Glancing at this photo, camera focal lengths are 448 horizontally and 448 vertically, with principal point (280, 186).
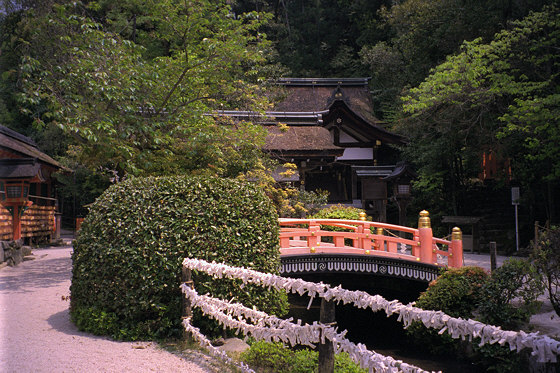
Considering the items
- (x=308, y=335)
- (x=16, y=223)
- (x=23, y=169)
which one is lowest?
(x=308, y=335)

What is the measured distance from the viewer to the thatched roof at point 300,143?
70.1 feet

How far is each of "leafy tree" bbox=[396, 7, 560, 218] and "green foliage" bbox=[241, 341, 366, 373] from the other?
13.4 metres

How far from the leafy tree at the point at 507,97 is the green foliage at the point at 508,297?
833 centimetres

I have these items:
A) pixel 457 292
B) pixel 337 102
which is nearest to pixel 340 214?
pixel 457 292

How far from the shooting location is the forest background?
37.6 ft

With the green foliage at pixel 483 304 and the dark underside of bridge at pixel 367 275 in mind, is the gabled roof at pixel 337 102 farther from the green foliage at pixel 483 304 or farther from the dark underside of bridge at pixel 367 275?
the green foliage at pixel 483 304

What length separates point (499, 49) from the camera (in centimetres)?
1764

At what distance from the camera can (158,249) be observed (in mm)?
6199

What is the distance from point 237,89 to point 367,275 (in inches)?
283

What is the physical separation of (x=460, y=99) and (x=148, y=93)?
13.1 metres

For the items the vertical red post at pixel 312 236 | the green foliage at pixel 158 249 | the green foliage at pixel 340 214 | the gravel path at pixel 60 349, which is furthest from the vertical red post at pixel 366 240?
the gravel path at pixel 60 349

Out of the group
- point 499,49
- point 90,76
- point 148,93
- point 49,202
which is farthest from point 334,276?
point 49,202

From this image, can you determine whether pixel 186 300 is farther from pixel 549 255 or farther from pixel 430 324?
pixel 549 255

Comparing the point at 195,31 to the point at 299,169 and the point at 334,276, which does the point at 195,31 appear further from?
the point at 299,169
